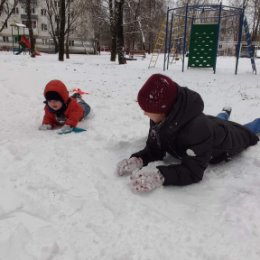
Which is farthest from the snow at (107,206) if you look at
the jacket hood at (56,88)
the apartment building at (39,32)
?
the apartment building at (39,32)

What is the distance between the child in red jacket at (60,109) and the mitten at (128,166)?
1.29 m

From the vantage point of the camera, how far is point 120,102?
5.34 m

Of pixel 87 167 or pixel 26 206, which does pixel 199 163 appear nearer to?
pixel 87 167

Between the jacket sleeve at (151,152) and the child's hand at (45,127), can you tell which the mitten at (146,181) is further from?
the child's hand at (45,127)

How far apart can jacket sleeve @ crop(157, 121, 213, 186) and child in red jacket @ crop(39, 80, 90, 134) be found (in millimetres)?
1720

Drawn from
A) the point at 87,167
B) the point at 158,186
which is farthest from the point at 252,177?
the point at 87,167

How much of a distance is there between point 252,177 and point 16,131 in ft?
8.80

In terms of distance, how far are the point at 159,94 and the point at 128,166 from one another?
26.1 inches

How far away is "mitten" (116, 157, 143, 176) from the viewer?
2533 millimetres

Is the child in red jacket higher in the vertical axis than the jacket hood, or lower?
lower

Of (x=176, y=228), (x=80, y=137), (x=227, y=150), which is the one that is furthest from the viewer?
(x=80, y=137)

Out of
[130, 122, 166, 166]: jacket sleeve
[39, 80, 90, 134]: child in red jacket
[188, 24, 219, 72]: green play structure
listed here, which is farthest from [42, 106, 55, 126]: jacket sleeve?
[188, 24, 219, 72]: green play structure

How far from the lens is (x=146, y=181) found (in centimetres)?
223

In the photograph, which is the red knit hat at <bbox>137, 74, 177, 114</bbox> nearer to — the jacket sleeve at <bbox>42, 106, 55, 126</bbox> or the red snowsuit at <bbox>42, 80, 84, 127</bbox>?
the red snowsuit at <bbox>42, 80, 84, 127</bbox>
